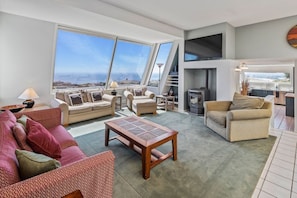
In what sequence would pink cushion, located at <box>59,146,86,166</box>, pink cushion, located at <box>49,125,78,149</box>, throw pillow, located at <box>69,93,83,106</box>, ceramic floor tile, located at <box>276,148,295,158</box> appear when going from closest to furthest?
pink cushion, located at <box>59,146,86,166</box> < pink cushion, located at <box>49,125,78,149</box> < ceramic floor tile, located at <box>276,148,295,158</box> < throw pillow, located at <box>69,93,83,106</box>

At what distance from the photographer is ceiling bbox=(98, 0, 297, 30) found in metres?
3.43

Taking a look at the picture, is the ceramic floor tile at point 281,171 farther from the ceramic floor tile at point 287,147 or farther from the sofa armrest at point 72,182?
the sofa armrest at point 72,182

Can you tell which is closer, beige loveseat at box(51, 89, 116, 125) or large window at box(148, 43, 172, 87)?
beige loveseat at box(51, 89, 116, 125)

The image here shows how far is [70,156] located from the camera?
1886 millimetres

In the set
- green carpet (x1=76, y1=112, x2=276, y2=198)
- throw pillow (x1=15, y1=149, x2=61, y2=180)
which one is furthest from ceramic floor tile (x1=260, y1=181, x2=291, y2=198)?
throw pillow (x1=15, y1=149, x2=61, y2=180)

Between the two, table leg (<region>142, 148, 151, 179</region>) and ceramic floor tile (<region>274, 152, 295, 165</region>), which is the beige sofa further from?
ceramic floor tile (<region>274, 152, 295, 165</region>)

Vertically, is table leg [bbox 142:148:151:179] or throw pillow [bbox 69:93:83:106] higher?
throw pillow [bbox 69:93:83:106]

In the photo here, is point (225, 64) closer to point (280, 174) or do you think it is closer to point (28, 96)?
point (280, 174)

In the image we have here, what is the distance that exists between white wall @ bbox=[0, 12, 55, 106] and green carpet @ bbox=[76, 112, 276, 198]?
214 cm

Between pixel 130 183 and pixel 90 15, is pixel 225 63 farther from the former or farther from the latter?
pixel 130 183

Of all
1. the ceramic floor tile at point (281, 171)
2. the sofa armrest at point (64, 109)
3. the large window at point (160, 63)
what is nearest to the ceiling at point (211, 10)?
the large window at point (160, 63)

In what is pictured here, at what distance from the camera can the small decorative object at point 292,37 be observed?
404cm

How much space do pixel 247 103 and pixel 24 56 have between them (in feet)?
17.6

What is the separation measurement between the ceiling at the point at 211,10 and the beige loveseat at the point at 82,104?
8.68ft
